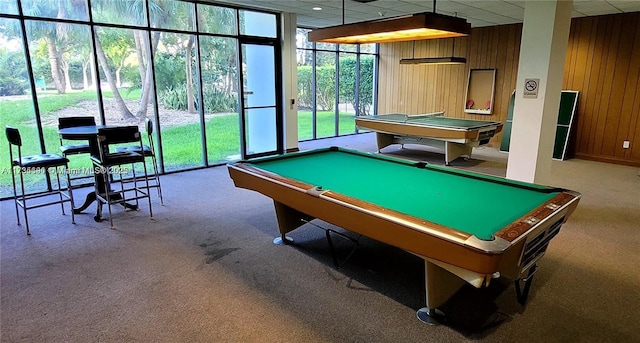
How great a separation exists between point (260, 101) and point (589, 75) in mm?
6064

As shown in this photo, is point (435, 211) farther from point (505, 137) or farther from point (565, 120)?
point (505, 137)

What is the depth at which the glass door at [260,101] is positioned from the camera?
23.1ft

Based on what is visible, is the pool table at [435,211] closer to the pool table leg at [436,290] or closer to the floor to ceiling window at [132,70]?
the pool table leg at [436,290]

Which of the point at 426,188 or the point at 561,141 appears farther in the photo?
the point at 561,141

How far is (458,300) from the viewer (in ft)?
8.78

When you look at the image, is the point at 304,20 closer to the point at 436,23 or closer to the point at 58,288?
the point at 436,23

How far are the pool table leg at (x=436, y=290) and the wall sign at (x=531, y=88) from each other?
8.52ft

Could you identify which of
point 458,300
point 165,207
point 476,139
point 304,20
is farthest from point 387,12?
point 458,300

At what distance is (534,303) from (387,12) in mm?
5387

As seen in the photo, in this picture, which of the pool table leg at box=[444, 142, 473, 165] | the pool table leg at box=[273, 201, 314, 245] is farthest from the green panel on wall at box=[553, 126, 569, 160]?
the pool table leg at box=[273, 201, 314, 245]

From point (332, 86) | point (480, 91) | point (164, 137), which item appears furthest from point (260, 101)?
point (480, 91)

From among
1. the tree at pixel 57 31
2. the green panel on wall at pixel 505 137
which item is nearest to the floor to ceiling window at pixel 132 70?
the tree at pixel 57 31

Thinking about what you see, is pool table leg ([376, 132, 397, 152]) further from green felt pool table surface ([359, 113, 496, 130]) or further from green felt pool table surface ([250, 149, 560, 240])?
green felt pool table surface ([250, 149, 560, 240])

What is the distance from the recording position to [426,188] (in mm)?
2805
